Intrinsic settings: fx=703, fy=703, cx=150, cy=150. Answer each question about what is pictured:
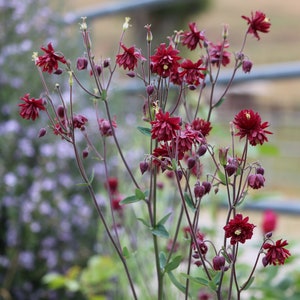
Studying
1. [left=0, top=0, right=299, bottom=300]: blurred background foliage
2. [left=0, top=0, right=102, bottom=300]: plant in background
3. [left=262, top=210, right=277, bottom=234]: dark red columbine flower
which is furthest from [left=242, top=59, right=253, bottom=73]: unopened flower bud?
[left=0, top=0, right=102, bottom=300]: plant in background

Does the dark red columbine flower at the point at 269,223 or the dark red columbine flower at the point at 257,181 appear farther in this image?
the dark red columbine flower at the point at 269,223

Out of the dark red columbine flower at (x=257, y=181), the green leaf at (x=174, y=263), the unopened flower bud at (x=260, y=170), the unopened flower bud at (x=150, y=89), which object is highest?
the unopened flower bud at (x=150, y=89)

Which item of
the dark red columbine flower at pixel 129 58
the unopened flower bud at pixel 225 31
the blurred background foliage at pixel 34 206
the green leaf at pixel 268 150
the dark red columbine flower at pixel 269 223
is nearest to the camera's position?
the dark red columbine flower at pixel 129 58

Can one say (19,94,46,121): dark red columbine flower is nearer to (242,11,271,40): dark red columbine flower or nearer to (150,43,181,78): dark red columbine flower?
(150,43,181,78): dark red columbine flower

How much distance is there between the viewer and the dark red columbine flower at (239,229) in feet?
2.76

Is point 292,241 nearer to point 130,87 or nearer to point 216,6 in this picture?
point 130,87

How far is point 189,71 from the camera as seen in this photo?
933 millimetres

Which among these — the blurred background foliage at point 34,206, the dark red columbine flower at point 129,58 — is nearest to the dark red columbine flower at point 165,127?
the dark red columbine flower at point 129,58

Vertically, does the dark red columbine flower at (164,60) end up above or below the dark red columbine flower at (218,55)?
below

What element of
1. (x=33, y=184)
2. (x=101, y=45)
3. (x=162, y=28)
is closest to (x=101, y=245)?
(x=33, y=184)

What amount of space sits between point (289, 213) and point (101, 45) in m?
1.83

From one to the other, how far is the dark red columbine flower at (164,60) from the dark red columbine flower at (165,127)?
102 mm

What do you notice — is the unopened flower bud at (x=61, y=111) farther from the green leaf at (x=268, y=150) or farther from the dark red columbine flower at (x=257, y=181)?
the green leaf at (x=268, y=150)

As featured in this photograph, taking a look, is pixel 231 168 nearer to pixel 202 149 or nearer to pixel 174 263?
pixel 202 149
